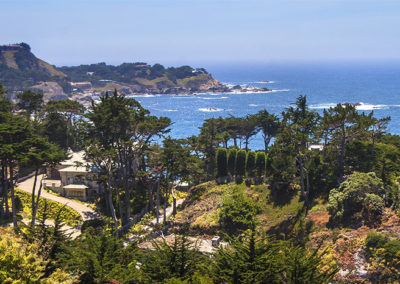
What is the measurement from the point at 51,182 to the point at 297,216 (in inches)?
1239

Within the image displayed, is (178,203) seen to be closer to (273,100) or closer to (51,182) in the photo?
(51,182)

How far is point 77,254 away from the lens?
49.5 feet

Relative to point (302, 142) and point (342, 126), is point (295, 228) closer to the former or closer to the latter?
point (302, 142)

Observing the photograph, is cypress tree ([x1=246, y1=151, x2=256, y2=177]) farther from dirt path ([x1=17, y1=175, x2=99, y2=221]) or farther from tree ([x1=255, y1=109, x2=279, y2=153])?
dirt path ([x1=17, y1=175, x2=99, y2=221])

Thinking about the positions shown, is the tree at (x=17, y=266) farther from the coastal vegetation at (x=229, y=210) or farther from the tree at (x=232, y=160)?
the tree at (x=232, y=160)

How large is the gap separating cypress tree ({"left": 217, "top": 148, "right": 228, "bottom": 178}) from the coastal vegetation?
0.11 metres

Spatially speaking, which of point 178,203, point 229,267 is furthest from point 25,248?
point 178,203

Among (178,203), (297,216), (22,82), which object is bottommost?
(178,203)

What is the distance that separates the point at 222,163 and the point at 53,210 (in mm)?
18351

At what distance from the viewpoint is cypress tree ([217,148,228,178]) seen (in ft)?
131

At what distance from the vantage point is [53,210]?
3603cm

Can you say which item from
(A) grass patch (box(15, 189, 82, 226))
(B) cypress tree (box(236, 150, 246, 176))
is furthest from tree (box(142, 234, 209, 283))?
(B) cypress tree (box(236, 150, 246, 176))

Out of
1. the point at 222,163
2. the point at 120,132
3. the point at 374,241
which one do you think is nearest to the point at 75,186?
the point at 120,132

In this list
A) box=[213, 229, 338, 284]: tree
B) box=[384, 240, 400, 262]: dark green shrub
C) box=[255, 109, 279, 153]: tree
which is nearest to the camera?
box=[213, 229, 338, 284]: tree
